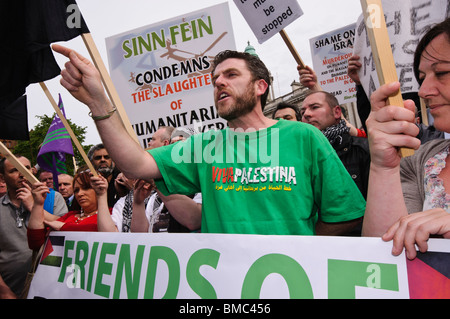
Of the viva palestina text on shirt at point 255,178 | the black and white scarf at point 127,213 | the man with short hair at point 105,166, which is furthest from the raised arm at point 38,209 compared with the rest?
the viva palestina text on shirt at point 255,178

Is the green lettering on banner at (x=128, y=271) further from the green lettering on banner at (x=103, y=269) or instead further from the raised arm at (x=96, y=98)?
the raised arm at (x=96, y=98)

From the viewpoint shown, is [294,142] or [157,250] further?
[294,142]

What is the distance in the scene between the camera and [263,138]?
183cm

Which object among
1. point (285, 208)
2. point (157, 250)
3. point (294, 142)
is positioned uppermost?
point (294, 142)

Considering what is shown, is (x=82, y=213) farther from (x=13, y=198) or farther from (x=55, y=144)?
(x=55, y=144)

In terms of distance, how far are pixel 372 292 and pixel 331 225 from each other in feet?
1.85

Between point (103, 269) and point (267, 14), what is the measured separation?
224 cm

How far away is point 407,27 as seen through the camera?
5.92 ft

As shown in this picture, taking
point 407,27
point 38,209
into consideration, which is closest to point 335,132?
point 407,27

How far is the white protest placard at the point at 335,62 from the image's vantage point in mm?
5277

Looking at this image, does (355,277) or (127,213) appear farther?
(127,213)
